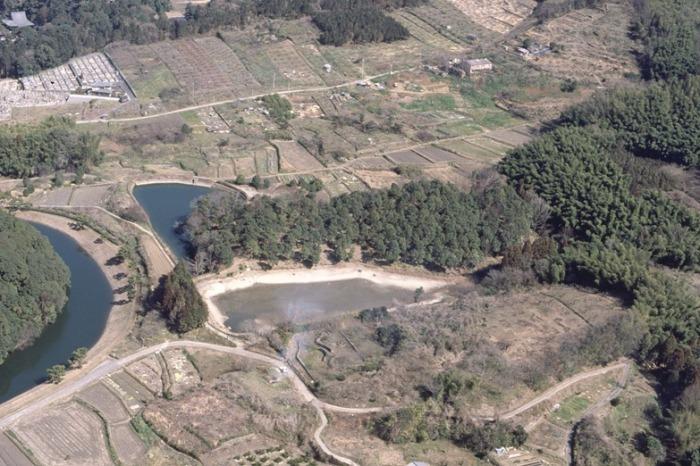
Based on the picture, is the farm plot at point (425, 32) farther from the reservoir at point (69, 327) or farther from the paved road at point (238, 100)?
the reservoir at point (69, 327)

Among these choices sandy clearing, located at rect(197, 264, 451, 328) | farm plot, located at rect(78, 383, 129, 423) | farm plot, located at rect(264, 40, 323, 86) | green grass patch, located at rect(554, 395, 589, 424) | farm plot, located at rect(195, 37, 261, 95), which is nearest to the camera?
farm plot, located at rect(78, 383, 129, 423)

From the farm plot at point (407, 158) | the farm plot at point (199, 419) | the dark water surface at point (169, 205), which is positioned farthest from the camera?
the farm plot at point (407, 158)

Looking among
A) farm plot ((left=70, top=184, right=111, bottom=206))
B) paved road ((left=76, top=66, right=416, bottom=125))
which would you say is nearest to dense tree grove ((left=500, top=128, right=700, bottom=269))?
paved road ((left=76, top=66, right=416, bottom=125))

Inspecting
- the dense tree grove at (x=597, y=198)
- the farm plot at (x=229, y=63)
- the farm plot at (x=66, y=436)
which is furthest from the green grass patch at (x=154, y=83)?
the farm plot at (x=66, y=436)

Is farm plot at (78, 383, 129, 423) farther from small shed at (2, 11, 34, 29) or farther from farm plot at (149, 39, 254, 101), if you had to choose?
small shed at (2, 11, 34, 29)

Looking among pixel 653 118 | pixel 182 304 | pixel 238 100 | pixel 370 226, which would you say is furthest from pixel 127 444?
pixel 653 118
